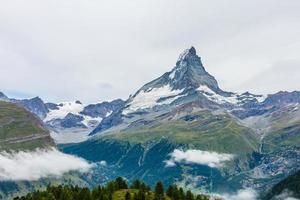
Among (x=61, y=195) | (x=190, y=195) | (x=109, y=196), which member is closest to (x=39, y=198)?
(x=61, y=195)

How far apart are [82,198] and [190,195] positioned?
37476 millimetres

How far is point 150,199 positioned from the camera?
161250 mm

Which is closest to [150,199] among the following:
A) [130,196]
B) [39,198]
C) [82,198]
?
[130,196]

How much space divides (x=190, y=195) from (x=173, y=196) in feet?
→ 22.2

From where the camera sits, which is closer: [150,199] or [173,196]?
[150,199]

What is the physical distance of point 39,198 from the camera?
16325 cm

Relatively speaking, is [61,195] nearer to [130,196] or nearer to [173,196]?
[130,196]

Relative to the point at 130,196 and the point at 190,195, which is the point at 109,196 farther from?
the point at 190,195

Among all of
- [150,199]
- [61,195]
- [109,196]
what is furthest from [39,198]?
[150,199]

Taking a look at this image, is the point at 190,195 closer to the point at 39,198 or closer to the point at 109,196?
the point at 109,196

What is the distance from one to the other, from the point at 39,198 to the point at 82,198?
13457 millimetres

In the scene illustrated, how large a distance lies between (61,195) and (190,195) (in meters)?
42.5

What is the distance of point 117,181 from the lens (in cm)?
18225

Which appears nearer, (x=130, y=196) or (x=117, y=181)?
(x=130, y=196)
